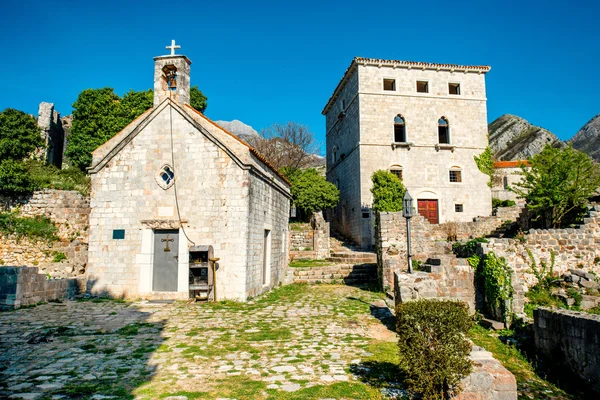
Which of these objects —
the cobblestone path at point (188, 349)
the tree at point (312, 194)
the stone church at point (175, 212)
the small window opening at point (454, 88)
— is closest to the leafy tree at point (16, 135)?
the stone church at point (175, 212)

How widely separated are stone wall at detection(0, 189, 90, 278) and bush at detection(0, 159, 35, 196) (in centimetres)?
34

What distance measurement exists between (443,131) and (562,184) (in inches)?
481

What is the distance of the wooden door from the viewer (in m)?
11.4

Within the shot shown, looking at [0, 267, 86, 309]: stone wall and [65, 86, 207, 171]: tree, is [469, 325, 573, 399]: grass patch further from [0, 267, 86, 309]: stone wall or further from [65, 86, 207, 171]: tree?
[65, 86, 207, 171]: tree

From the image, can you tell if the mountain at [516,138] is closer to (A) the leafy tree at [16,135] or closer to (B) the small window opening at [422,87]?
(B) the small window opening at [422,87]

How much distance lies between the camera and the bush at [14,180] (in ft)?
54.3

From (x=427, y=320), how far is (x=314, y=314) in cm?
559

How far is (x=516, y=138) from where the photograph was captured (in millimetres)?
67188

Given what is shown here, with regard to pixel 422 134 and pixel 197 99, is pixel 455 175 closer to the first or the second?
pixel 422 134

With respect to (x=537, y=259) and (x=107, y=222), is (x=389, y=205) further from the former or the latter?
(x=107, y=222)

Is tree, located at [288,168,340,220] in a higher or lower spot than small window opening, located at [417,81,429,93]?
lower

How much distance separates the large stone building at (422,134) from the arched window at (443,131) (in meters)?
0.07

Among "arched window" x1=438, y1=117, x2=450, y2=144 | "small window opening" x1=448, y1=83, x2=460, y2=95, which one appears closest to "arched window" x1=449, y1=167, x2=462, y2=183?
"arched window" x1=438, y1=117, x2=450, y2=144

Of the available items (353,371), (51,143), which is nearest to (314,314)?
(353,371)
